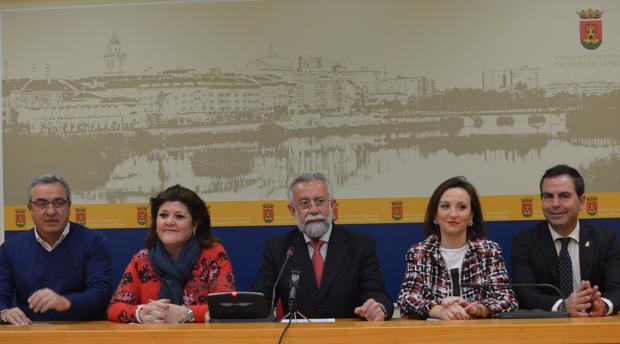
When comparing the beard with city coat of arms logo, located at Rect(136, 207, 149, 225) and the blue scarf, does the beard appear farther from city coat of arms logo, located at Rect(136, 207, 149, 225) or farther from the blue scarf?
city coat of arms logo, located at Rect(136, 207, 149, 225)

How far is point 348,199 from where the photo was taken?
16.7ft

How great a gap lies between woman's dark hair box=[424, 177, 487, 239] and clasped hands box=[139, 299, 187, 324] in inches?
52.4

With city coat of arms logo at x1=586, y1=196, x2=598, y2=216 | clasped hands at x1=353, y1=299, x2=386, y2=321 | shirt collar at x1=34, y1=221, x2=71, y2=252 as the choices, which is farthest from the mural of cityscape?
clasped hands at x1=353, y1=299, x2=386, y2=321

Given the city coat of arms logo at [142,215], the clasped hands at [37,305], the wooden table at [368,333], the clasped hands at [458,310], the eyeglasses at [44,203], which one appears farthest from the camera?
the city coat of arms logo at [142,215]

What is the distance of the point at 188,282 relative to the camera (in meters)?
3.95

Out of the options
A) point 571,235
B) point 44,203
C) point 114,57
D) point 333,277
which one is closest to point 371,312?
point 333,277

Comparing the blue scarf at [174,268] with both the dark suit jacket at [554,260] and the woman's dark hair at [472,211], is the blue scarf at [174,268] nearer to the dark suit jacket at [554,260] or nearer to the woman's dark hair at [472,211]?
the woman's dark hair at [472,211]

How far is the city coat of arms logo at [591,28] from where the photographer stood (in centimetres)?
498

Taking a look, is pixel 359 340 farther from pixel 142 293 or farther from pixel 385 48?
pixel 385 48

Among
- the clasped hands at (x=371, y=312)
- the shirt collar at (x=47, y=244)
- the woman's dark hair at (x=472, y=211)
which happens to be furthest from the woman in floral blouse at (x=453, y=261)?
the shirt collar at (x=47, y=244)

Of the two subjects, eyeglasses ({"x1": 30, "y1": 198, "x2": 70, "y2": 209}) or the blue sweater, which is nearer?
the blue sweater

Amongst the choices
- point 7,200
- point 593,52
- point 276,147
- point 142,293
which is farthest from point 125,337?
point 593,52

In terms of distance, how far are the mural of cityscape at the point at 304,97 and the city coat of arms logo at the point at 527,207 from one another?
6 cm

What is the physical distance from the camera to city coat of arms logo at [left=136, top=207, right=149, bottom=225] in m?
5.26
